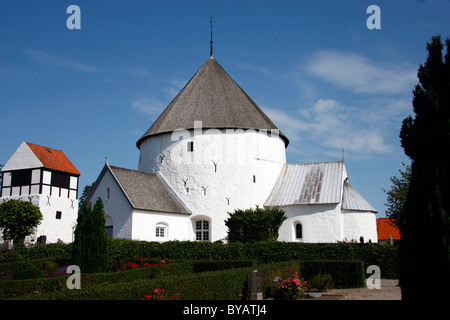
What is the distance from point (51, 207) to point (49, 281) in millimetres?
30148

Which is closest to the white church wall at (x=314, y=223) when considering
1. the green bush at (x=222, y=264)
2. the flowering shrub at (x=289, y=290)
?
the green bush at (x=222, y=264)

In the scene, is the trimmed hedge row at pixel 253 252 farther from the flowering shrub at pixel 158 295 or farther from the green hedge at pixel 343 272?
the flowering shrub at pixel 158 295

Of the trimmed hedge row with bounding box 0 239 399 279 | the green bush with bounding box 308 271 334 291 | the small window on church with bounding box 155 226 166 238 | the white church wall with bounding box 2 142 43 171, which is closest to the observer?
the green bush with bounding box 308 271 334 291

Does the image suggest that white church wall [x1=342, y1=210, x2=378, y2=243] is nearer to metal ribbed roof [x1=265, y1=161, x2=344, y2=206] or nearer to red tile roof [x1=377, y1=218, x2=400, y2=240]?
metal ribbed roof [x1=265, y1=161, x2=344, y2=206]

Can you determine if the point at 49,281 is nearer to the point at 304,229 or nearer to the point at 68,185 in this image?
the point at 304,229

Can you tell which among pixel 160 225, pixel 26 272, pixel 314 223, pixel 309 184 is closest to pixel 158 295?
pixel 26 272

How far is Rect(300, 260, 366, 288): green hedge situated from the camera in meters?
14.5

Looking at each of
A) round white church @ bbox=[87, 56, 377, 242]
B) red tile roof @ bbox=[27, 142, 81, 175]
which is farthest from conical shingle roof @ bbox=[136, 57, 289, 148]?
red tile roof @ bbox=[27, 142, 81, 175]

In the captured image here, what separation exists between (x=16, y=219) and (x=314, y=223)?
23424 millimetres

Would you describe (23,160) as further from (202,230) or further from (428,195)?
(428,195)

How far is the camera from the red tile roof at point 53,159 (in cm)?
4034

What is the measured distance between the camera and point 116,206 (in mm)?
23906

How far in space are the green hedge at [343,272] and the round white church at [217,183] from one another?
9.97 m

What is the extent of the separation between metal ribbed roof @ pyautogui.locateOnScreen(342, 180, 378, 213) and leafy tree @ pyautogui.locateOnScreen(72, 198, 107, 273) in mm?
14922
